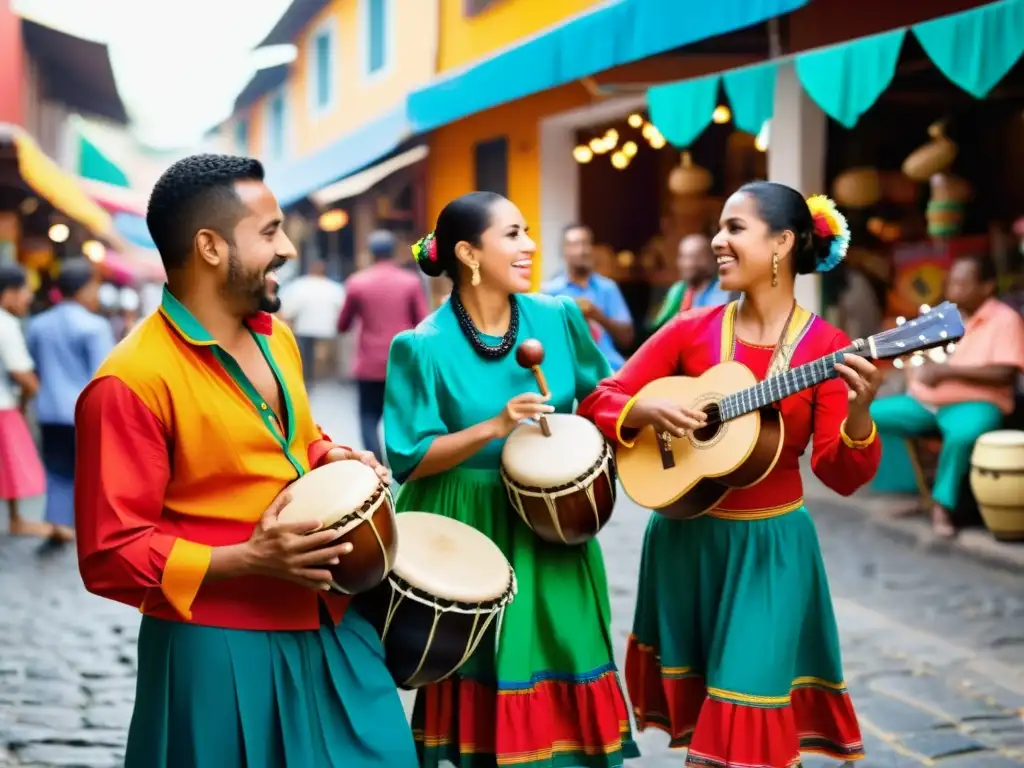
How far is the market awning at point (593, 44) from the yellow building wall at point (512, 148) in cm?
116

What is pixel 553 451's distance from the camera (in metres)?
3.55

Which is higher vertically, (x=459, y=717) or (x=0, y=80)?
(x=0, y=80)

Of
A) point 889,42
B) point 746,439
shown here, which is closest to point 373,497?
point 746,439

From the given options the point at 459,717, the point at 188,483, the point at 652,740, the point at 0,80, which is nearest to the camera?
the point at 188,483

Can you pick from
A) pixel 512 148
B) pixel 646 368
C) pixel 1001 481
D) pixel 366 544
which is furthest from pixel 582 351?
pixel 512 148

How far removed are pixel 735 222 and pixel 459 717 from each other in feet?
5.57

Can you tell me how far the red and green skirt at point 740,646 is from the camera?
347 cm

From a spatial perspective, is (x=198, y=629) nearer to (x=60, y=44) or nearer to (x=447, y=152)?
(x=447, y=152)

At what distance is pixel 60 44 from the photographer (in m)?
22.9

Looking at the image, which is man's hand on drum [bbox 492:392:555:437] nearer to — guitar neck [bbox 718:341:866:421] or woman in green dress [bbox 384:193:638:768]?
woman in green dress [bbox 384:193:638:768]

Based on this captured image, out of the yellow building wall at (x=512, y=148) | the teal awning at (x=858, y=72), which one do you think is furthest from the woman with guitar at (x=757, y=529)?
the yellow building wall at (x=512, y=148)

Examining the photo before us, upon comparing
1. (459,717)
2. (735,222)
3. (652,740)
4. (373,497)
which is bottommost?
(652,740)

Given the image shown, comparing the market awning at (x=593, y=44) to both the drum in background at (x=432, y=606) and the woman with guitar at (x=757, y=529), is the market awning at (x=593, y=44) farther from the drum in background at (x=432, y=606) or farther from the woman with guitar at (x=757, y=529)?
the drum in background at (x=432, y=606)

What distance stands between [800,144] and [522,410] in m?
6.42
